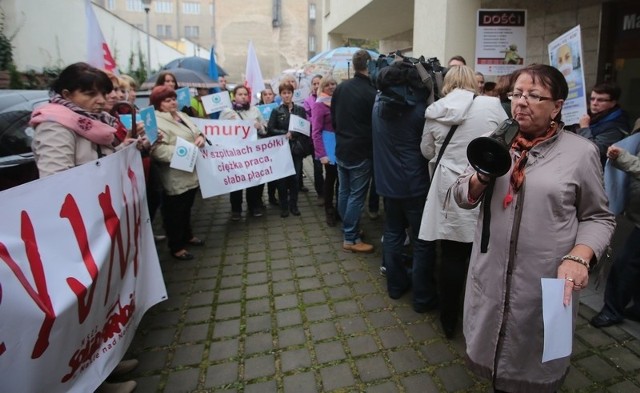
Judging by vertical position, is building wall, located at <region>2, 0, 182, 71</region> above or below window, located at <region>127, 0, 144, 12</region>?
below

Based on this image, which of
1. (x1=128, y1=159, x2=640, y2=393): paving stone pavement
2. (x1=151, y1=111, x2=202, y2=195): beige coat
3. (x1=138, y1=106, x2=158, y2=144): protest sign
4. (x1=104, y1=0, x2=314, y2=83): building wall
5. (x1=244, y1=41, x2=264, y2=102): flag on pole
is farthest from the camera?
(x1=104, y1=0, x2=314, y2=83): building wall

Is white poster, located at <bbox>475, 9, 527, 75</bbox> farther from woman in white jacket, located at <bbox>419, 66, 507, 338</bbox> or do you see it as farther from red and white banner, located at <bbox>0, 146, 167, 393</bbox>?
red and white banner, located at <bbox>0, 146, 167, 393</bbox>

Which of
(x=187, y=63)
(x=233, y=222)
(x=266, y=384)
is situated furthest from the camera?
(x=187, y=63)

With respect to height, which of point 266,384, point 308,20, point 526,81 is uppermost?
point 308,20

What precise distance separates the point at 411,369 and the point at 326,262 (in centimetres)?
178

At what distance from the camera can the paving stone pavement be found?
2.54 m

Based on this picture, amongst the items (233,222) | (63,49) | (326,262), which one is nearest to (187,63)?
(63,49)

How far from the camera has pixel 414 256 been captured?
10.7 feet

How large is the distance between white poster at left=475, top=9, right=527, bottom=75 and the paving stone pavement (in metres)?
2.98

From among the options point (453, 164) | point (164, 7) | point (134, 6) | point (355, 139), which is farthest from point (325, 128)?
point (134, 6)

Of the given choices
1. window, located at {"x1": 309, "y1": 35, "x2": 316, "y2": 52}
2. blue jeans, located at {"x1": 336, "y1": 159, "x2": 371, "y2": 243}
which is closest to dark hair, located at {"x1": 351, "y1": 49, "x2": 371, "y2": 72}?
blue jeans, located at {"x1": 336, "y1": 159, "x2": 371, "y2": 243}

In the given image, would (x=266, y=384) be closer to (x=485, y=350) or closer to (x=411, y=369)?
(x=411, y=369)

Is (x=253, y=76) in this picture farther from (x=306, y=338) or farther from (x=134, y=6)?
(x=134, y=6)

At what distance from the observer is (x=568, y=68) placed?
11.2 ft
